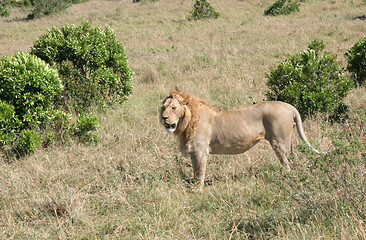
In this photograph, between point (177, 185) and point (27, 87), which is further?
point (27, 87)

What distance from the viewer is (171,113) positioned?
4742 millimetres

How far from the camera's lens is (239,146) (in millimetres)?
4984

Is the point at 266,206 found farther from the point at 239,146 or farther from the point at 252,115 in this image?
the point at 252,115

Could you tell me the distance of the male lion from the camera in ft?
16.0

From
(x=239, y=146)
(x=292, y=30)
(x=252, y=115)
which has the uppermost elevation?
(x=252, y=115)

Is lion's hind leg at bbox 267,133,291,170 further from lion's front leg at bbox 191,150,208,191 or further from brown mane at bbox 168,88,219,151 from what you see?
brown mane at bbox 168,88,219,151

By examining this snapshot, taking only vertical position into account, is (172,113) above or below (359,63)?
above

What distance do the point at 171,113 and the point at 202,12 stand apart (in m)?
20.3

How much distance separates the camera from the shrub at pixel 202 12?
77.2 ft

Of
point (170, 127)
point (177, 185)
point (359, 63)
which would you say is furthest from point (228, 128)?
point (359, 63)

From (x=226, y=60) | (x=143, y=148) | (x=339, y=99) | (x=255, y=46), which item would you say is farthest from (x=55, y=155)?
(x=255, y=46)

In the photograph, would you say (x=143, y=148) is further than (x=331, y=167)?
Yes

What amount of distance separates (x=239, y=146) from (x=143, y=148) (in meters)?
2.10

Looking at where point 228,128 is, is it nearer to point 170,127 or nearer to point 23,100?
point 170,127
